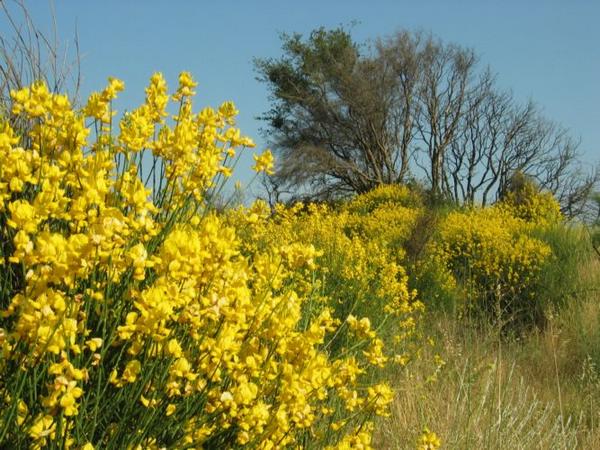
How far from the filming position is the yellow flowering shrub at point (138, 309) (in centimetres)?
148

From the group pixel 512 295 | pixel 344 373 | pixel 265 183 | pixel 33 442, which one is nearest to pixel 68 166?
pixel 33 442

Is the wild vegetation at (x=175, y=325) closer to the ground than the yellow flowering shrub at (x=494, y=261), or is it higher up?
closer to the ground

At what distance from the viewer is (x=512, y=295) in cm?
748

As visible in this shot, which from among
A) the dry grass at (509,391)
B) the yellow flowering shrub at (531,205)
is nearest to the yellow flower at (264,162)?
the dry grass at (509,391)

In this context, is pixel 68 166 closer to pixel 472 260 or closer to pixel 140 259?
pixel 140 259

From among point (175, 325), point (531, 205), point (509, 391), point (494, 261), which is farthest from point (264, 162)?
point (531, 205)

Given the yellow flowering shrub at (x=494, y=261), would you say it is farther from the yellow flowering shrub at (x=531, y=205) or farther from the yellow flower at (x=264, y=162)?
the yellow flower at (x=264, y=162)

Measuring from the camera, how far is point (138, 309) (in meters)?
1.80

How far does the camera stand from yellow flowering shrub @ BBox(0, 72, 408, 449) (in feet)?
4.84

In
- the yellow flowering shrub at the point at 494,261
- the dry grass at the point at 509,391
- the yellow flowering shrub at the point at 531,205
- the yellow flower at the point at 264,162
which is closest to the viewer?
the yellow flower at the point at 264,162

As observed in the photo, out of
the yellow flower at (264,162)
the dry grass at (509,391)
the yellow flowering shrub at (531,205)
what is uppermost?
the yellow flowering shrub at (531,205)

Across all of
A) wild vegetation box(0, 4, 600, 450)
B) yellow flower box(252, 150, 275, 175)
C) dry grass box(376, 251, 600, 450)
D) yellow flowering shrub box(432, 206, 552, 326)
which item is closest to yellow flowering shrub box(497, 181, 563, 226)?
yellow flowering shrub box(432, 206, 552, 326)

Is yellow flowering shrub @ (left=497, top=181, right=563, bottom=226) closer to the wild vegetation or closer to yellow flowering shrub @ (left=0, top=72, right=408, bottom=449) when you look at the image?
the wild vegetation

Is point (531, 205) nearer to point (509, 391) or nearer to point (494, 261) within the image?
point (494, 261)
